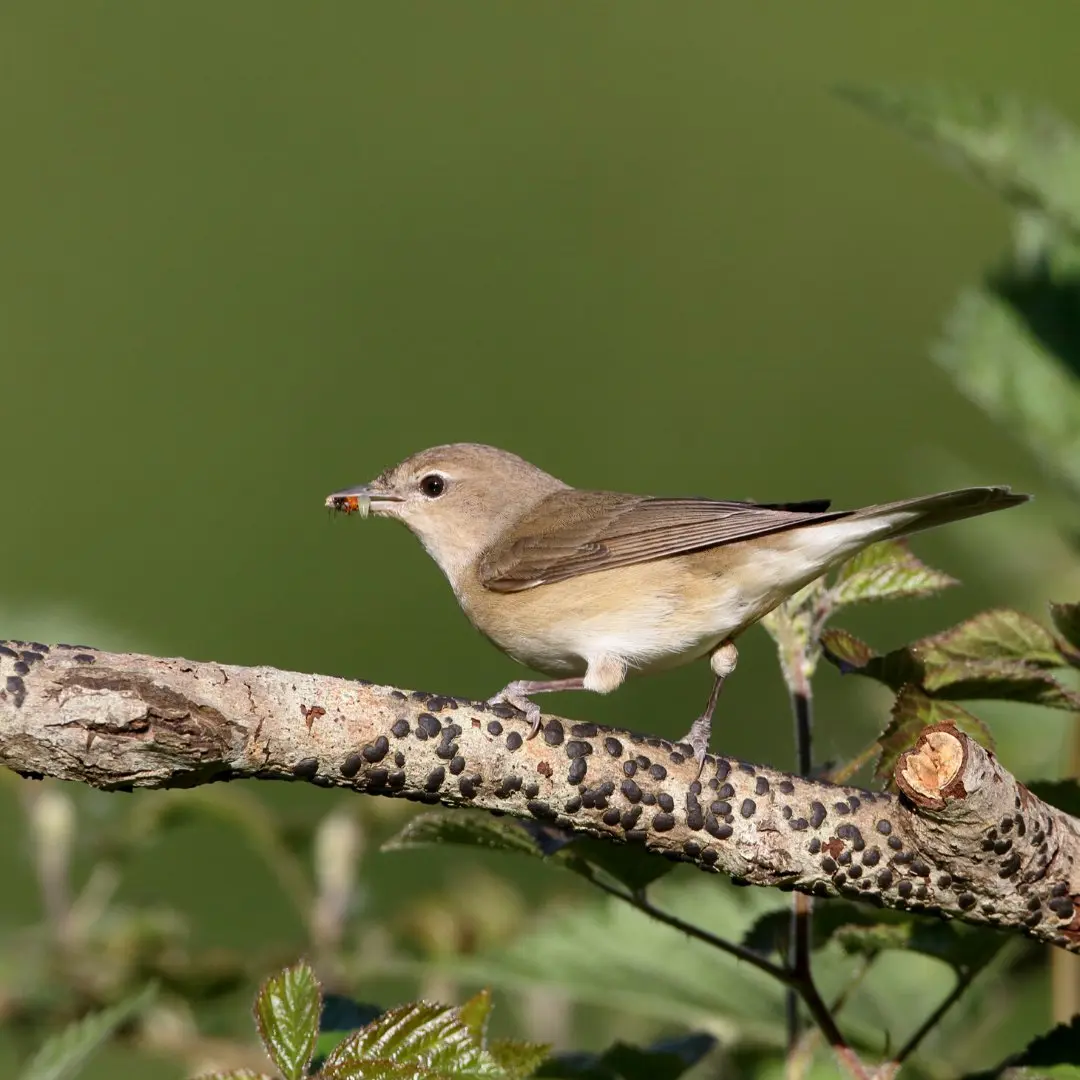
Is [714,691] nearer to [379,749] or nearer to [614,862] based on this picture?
[614,862]

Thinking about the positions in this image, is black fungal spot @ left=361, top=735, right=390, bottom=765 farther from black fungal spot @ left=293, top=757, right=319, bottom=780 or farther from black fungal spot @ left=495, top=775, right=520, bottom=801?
black fungal spot @ left=495, top=775, right=520, bottom=801

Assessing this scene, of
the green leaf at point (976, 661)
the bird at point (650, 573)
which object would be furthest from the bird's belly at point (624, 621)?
the green leaf at point (976, 661)

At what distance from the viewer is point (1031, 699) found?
2.27 m

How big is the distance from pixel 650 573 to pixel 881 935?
1.59 meters

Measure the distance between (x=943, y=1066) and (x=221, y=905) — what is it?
4.65m

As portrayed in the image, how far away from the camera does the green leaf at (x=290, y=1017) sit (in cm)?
175

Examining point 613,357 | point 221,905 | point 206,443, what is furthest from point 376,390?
point 221,905

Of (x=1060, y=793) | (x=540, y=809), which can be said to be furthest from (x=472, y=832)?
(x=1060, y=793)

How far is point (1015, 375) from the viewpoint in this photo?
3.02 metres

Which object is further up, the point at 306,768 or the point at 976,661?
the point at 976,661

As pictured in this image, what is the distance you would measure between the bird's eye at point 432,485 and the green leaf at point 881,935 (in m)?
2.51

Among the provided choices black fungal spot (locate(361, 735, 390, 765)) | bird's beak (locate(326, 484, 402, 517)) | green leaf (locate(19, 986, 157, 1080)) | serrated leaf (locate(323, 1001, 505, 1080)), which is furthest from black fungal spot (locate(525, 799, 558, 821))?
bird's beak (locate(326, 484, 402, 517))

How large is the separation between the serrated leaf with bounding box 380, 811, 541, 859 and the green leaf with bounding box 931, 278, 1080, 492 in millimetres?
1324

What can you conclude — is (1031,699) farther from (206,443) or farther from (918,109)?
(206,443)
